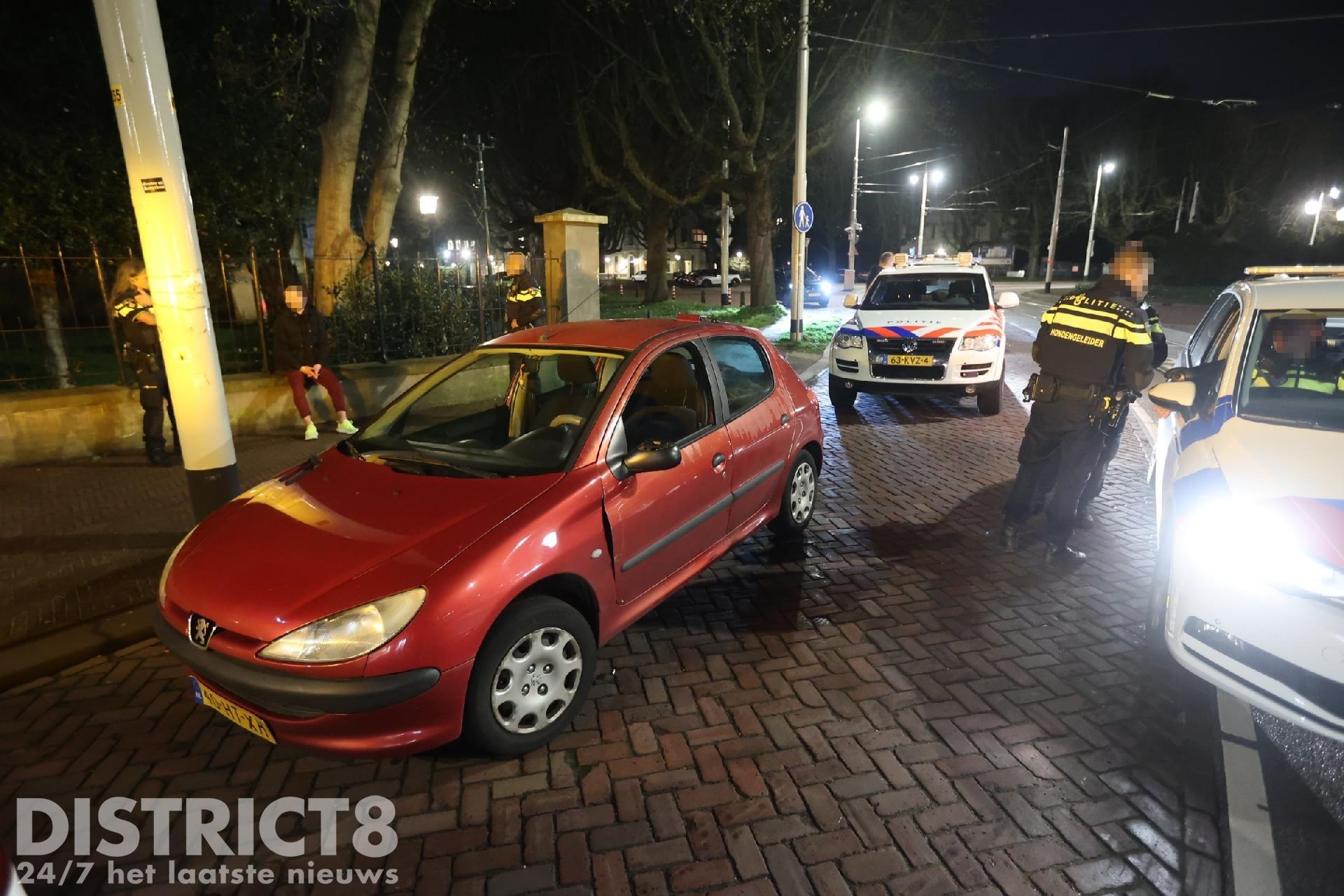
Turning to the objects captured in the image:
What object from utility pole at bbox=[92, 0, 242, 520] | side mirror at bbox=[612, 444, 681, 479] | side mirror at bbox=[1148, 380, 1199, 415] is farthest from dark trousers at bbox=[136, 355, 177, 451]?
side mirror at bbox=[1148, 380, 1199, 415]

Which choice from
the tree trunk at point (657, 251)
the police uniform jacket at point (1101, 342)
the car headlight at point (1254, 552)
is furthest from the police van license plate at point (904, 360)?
the tree trunk at point (657, 251)

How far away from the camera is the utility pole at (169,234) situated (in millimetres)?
3816

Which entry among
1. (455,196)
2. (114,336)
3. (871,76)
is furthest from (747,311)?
(455,196)

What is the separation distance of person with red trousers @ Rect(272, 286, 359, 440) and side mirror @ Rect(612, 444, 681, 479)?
571 cm

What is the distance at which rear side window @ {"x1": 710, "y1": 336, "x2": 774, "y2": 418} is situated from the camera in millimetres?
4223

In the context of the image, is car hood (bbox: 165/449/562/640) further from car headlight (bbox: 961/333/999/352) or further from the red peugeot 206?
car headlight (bbox: 961/333/999/352)

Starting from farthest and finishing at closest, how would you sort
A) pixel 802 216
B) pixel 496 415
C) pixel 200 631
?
pixel 802 216 < pixel 496 415 < pixel 200 631

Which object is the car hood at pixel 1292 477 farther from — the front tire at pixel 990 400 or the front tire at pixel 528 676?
the front tire at pixel 990 400

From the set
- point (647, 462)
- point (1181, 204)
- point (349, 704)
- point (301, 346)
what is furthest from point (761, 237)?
point (1181, 204)

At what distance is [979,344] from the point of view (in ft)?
27.4

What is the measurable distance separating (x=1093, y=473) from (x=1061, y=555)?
2.39 ft

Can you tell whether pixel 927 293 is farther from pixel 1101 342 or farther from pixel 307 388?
pixel 307 388

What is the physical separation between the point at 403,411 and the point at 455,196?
41.9 m

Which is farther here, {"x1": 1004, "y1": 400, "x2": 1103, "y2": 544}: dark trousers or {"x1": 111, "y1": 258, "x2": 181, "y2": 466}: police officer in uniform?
{"x1": 111, "y1": 258, "x2": 181, "y2": 466}: police officer in uniform
